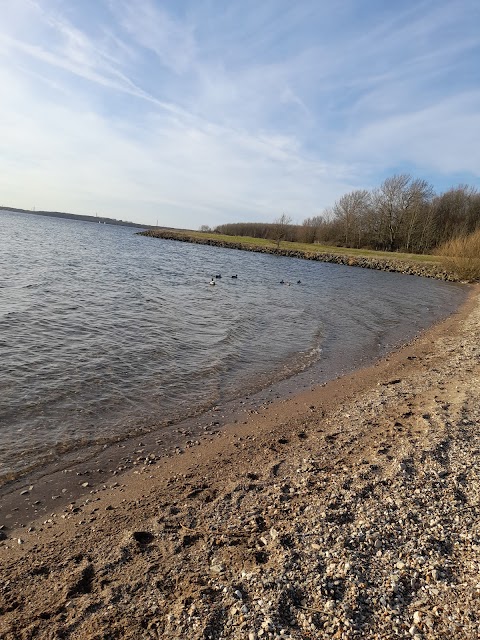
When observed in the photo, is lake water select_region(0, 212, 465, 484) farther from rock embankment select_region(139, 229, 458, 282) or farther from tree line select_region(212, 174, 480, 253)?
tree line select_region(212, 174, 480, 253)

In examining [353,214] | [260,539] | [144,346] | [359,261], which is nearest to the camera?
[260,539]

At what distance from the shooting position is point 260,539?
202 inches

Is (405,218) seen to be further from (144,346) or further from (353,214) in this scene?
(144,346)

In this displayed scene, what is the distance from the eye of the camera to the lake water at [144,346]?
8820 mm

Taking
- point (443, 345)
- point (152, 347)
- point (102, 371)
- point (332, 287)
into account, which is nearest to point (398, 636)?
point (102, 371)

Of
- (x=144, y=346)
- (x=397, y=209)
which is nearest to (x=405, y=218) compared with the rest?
(x=397, y=209)

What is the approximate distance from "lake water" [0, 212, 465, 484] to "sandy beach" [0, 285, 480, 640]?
1605mm

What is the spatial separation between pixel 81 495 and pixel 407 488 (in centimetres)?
495

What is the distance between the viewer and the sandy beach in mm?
3934

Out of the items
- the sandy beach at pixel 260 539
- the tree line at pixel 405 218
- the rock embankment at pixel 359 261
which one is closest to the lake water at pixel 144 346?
the sandy beach at pixel 260 539

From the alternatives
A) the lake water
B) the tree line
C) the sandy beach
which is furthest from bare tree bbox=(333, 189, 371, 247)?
the sandy beach

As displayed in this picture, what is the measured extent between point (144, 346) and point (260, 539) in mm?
9768

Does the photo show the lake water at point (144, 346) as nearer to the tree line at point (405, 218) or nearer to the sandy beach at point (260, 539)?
the sandy beach at point (260, 539)

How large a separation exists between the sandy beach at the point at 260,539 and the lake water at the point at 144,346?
161 centimetres
